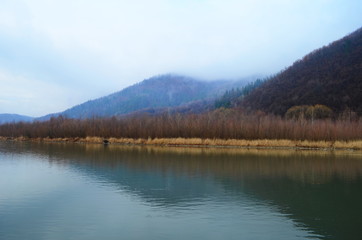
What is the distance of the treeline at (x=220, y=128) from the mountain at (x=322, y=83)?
24.0 metres

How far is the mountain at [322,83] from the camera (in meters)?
68.7

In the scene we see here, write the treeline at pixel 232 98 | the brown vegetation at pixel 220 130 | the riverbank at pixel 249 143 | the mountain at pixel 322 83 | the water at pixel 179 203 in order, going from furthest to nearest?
the treeline at pixel 232 98 < the mountain at pixel 322 83 < the brown vegetation at pixel 220 130 < the riverbank at pixel 249 143 < the water at pixel 179 203

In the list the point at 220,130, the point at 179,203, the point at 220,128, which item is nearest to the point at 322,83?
the point at 220,128

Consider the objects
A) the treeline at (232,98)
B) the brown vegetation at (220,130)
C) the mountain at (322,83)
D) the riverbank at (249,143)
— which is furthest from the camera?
the treeline at (232,98)

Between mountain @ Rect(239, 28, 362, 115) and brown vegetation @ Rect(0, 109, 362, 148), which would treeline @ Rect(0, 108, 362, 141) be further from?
mountain @ Rect(239, 28, 362, 115)

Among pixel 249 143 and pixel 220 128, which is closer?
pixel 249 143

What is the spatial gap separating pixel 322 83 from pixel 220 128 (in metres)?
43.3

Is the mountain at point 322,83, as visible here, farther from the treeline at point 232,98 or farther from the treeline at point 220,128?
the treeline at point 220,128

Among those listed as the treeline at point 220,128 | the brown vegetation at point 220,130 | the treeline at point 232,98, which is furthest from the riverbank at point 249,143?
the treeline at point 232,98

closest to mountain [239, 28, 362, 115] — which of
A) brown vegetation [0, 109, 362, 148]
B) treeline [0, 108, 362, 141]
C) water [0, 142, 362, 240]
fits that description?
treeline [0, 108, 362, 141]

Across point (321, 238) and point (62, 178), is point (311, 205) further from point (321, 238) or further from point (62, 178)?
point (62, 178)

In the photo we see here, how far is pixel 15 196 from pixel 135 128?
3574 cm

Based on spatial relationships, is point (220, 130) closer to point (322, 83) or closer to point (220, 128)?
point (220, 128)

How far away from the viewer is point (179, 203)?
11758 millimetres
